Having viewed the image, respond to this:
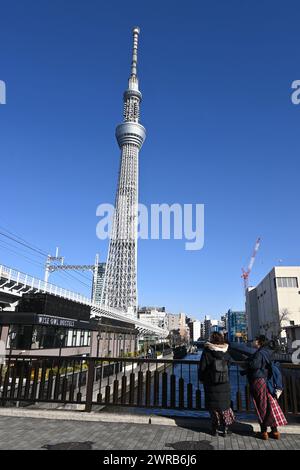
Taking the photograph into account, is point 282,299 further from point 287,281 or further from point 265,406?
point 265,406

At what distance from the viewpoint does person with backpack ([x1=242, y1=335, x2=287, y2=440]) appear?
6.27 m

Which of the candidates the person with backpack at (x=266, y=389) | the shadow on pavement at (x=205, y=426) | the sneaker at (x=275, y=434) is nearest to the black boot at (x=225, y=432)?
the shadow on pavement at (x=205, y=426)

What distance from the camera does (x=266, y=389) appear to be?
6520 millimetres

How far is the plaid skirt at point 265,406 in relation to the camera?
6.27m

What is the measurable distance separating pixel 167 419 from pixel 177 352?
100118 mm

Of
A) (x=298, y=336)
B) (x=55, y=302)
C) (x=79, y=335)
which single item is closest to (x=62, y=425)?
(x=55, y=302)

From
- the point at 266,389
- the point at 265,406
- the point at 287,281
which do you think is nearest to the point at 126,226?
the point at 287,281

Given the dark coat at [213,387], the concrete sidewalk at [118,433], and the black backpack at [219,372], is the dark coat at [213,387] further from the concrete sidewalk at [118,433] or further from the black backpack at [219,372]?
the concrete sidewalk at [118,433]

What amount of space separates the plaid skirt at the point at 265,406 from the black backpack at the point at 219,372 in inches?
21.6

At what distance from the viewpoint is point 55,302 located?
36531 mm

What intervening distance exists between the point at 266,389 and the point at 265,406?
0.29m

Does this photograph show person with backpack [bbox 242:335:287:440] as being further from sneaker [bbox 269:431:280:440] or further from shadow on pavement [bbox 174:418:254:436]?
shadow on pavement [bbox 174:418:254:436]

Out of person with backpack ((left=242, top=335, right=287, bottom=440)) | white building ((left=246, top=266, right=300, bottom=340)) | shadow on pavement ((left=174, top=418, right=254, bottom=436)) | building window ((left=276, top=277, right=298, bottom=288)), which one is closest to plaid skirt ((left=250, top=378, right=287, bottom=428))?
person with backpack ((left=242, top=335, right=287, bottom=440))
